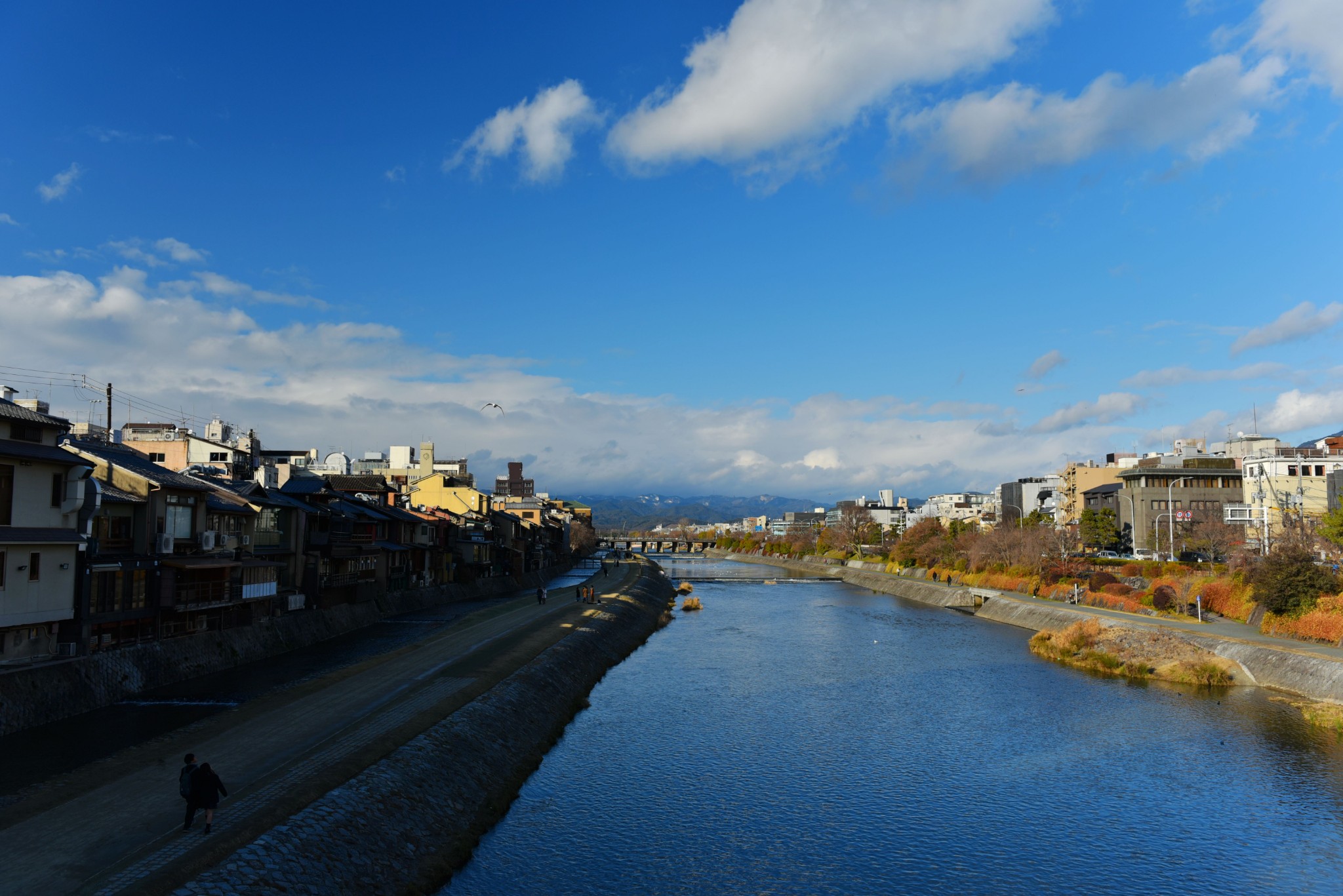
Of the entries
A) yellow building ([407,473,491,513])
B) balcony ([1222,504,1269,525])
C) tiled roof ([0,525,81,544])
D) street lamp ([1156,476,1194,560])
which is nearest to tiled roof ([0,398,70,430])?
tiled roof ([0,525,81,544])

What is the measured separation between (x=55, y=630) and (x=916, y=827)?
1342 inches

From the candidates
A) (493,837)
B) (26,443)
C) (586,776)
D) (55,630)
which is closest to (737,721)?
(586,776)

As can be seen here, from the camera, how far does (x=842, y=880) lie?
2159cm

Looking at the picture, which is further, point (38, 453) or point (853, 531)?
point (853, 531)

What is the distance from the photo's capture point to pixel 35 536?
3134cm

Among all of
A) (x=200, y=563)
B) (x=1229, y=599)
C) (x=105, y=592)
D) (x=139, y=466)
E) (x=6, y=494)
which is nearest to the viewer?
(x=6, y=494)

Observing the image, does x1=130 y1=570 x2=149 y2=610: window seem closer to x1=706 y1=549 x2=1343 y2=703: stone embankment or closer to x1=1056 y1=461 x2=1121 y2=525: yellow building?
x1=706 y1=549 x2=1343 y2=703: stone embankment

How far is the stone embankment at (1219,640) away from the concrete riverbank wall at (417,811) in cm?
3549

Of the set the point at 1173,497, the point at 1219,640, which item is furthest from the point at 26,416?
the point at 1173,497

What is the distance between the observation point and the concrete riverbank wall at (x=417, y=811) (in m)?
18.3

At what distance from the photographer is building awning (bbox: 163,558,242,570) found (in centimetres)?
4025

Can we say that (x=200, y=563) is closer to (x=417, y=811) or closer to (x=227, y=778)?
(x=227, y=778)

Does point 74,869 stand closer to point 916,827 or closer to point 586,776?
point 586,776

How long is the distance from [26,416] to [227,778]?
730 inches
